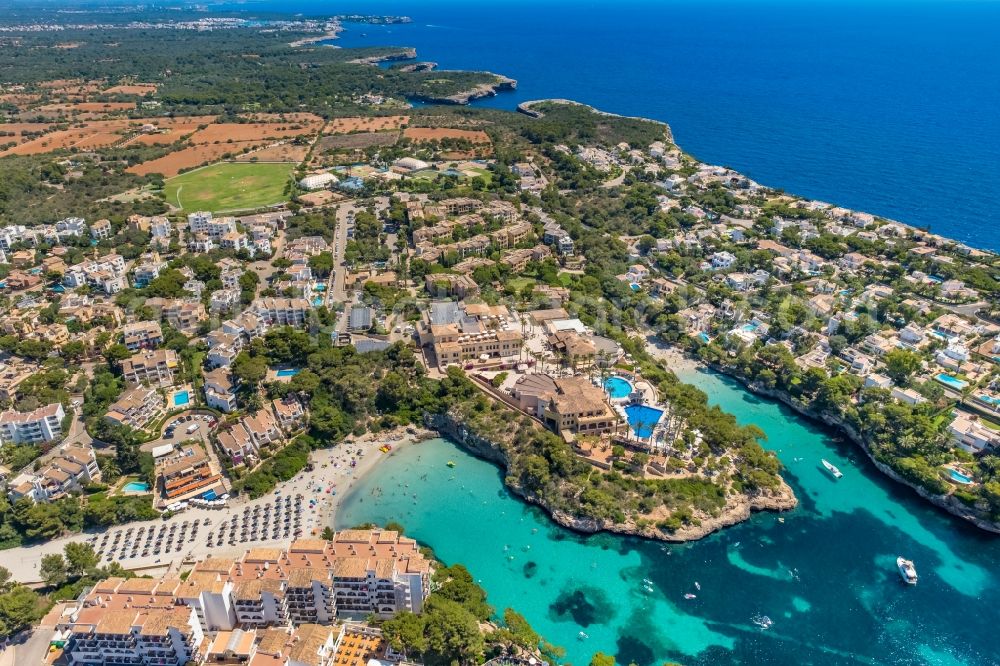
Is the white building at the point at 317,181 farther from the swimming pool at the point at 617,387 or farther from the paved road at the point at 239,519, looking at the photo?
the swimming pool at the point at 617,387

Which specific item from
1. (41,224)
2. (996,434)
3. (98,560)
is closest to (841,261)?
(996,434)

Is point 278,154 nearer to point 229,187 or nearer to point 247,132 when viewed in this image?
point 247,132

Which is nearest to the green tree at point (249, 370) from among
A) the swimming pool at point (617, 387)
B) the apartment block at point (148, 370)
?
the apartment block at point (148, 370)

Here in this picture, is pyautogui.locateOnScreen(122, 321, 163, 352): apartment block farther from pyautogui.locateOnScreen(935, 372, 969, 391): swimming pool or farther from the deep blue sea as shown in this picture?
the deep blue sea

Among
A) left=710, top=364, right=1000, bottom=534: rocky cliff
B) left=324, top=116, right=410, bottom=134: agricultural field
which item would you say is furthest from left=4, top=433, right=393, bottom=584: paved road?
left=324, top=116, right=410, bottom=134: agricultural field

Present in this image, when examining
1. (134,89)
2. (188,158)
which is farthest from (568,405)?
(134,89)

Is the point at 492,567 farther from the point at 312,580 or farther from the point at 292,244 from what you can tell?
the point at 292,244
